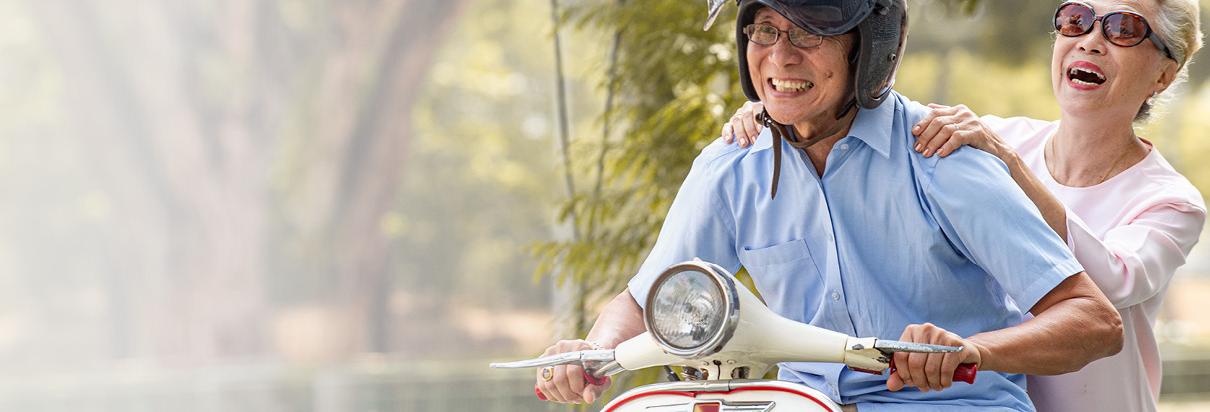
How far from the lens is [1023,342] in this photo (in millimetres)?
1802

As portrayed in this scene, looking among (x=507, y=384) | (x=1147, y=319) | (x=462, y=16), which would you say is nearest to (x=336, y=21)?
(x=462, y=16)

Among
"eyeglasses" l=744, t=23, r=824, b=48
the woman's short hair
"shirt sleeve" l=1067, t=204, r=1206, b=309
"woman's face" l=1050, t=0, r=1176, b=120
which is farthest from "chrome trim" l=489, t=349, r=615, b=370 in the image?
the woman's short hair

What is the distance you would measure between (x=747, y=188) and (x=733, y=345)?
1.55ft

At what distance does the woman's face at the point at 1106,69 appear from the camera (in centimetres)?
246

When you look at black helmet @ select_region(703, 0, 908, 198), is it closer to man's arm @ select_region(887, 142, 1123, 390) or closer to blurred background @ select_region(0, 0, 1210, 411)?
man's arm @ select_region(887, 142, 1123, 390)

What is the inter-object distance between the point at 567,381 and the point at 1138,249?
3.26 feet

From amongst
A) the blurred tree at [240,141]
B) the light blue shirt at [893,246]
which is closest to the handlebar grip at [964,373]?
the light blue shirt at [893,246]

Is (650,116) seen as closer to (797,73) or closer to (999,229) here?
(797,73)

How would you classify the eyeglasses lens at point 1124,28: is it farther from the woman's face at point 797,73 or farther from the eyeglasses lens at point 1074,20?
the woman's face at point 797,73

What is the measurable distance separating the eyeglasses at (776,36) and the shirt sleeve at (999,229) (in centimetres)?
24

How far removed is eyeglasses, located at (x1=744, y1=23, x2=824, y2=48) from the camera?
1982 mm

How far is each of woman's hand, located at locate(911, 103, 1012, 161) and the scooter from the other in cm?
38

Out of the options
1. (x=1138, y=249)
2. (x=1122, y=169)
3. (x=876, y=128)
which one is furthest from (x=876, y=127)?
(x=1122, y=169)

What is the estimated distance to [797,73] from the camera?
1995mm
